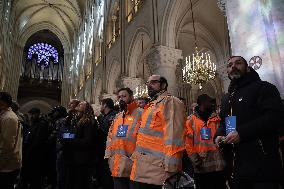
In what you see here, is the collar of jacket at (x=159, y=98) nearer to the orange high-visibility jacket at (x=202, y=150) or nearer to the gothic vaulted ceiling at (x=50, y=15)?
the orange high-visibility jacket at (x=202, y=150)

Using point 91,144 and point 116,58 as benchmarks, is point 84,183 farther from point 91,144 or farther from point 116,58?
point 116,58

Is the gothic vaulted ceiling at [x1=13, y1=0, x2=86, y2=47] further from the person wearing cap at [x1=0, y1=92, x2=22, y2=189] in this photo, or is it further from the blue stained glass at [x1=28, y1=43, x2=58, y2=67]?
the person wearing cap at [x1=0, y1=92, x2=22, y2=189]

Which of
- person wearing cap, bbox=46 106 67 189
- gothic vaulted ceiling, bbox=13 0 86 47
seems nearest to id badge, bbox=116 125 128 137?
person wearing cap, bbox=46 106 67 189

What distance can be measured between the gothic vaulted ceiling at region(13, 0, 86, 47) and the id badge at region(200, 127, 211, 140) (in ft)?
85.9

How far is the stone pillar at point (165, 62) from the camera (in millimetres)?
8883

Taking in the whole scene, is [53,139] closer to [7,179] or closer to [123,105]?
[7,179]

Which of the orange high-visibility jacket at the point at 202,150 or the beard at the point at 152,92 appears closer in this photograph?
the beard at the point at 152,92

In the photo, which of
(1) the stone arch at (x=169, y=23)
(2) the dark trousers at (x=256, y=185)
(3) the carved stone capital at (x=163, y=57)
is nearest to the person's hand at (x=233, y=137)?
(2) the dark trousers at (x=256, y=185)

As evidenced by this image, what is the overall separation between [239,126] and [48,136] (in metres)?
4.06

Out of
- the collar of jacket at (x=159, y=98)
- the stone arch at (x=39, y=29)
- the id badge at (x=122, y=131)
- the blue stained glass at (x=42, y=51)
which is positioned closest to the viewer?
the collar of jacket at (x=159, y=98)

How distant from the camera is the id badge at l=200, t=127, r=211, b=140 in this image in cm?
334

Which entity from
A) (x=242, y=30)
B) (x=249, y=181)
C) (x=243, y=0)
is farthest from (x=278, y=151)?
(x=243, y=0)

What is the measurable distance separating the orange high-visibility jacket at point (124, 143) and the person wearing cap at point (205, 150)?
809 millimetres

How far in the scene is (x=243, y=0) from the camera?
4.89m
